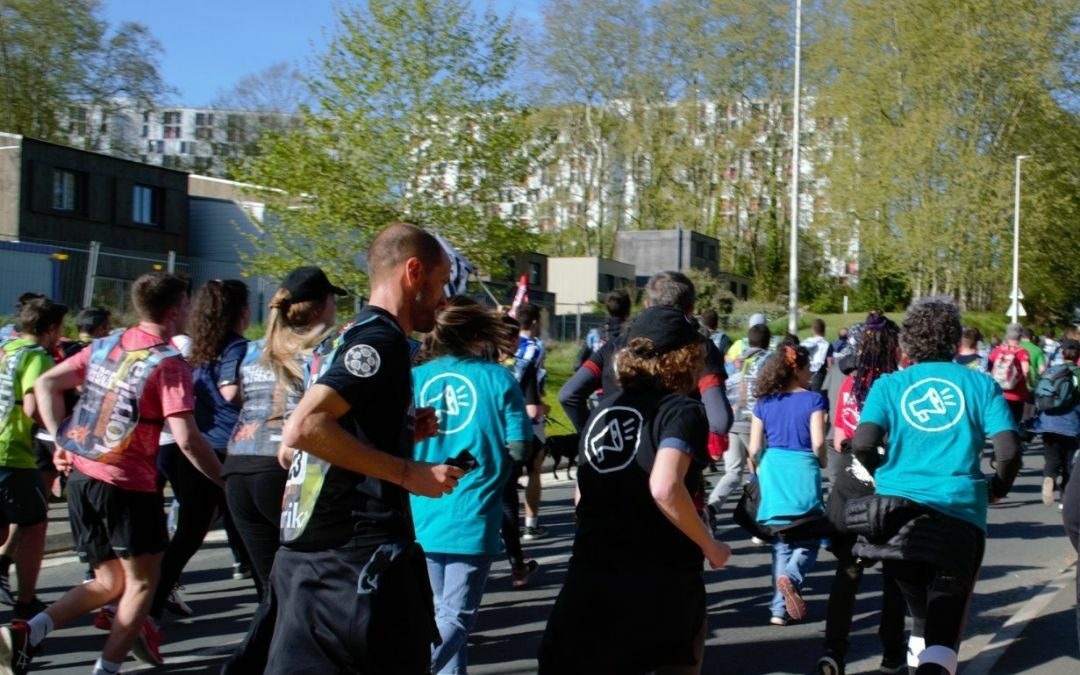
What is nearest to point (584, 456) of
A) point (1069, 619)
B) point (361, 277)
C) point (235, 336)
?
point (235, 336)

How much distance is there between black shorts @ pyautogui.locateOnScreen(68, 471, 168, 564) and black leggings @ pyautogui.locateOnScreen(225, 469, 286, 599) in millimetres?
501

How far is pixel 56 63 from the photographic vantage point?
50.0 meters

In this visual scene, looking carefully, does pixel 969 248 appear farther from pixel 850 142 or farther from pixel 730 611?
pixel 730 611

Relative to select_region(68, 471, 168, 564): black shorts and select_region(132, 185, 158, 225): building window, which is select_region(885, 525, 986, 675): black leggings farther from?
select_region(132, 185, 158, 225): building window

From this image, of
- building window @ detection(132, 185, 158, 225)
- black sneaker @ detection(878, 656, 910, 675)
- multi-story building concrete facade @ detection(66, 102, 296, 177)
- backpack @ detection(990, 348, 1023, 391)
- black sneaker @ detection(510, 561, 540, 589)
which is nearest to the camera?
black sneaker @ detection(878, 656, 910, 675)

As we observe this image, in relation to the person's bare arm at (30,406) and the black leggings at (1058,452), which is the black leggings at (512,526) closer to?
the person's bare arm at (30,406)

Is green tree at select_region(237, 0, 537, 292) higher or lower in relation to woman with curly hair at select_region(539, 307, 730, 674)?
higher

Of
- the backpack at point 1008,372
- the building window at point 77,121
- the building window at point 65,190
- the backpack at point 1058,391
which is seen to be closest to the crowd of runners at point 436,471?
the backpack at point 1058,391

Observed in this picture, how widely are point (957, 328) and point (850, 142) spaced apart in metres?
46.9

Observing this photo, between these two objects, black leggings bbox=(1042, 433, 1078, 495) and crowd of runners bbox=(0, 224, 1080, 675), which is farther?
black leggings bbox=(1042, 433, 1078, 495)

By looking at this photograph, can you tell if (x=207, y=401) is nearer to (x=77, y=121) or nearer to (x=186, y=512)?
(x=186, y=512)

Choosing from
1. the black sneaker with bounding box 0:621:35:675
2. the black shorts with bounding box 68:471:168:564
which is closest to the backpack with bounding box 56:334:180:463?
the black shorts with bounding box 68:471:168:564

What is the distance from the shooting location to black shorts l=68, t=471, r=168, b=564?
542cm

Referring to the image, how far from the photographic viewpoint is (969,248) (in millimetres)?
47406
